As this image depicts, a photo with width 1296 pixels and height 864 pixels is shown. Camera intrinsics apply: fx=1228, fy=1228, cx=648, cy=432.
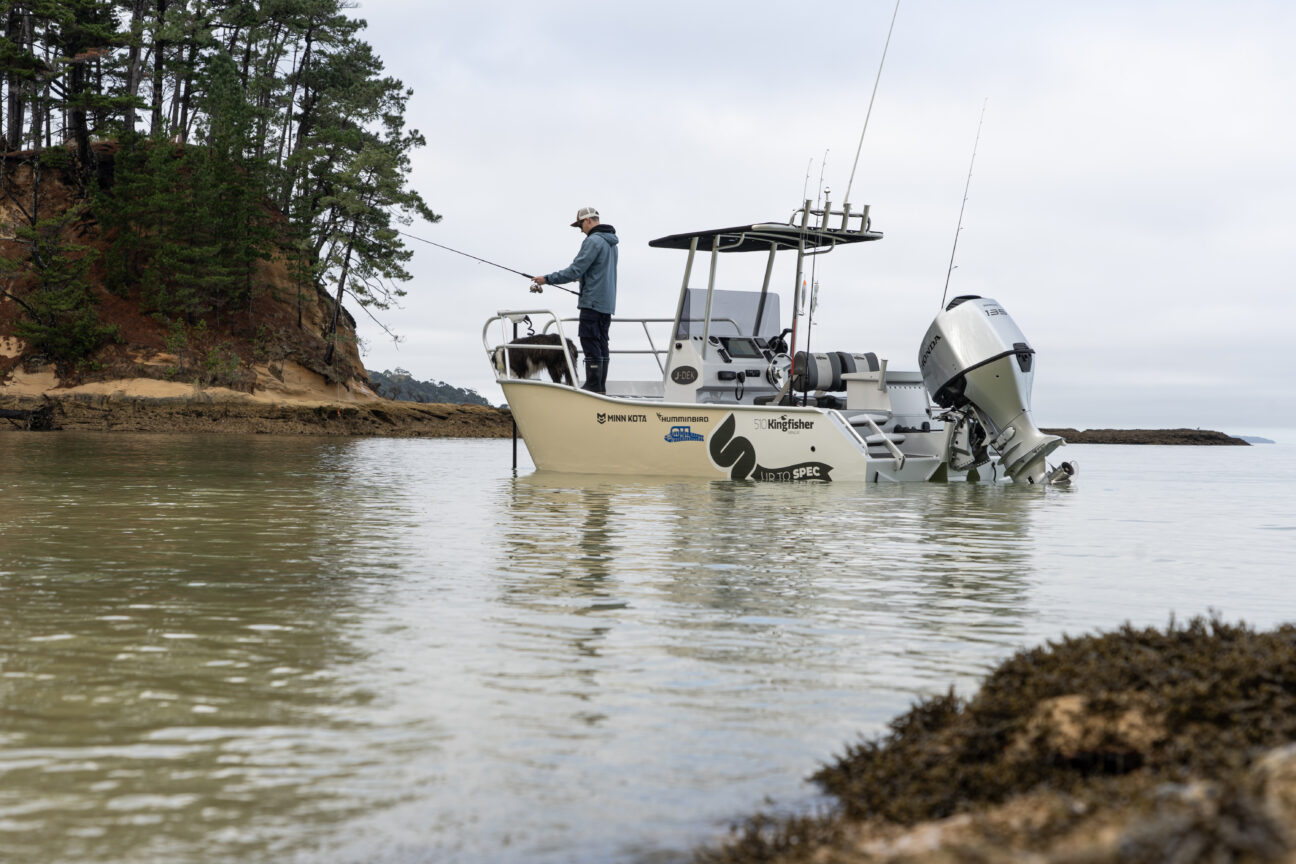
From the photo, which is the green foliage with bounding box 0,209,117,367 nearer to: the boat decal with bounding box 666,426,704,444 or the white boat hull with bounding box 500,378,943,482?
the white boat hull with bounding box 500,378,943,482

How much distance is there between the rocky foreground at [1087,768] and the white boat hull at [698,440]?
9.90 metres

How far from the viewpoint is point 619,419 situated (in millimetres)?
14047

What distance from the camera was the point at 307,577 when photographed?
19.7ft

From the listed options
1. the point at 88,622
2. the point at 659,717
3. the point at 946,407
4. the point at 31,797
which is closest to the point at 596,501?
the point at 946,407

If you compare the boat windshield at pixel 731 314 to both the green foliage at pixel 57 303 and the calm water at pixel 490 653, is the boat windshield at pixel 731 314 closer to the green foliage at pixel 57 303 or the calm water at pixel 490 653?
the calm water at pixel 490 653

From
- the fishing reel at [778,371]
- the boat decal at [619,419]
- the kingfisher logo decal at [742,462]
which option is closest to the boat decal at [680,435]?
the kingfisher logo decal at [742,462]

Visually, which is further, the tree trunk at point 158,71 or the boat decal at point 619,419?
the tree trunk at point 158,71

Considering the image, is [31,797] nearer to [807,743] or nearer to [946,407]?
[807,743]

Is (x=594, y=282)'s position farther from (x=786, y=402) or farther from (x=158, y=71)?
Result: (x=158, y=71)

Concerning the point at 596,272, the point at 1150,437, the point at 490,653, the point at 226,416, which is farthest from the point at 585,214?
the point at 1150,437

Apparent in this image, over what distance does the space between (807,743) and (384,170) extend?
4159 centimetres

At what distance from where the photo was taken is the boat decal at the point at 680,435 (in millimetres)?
13789

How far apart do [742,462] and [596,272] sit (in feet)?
8.74

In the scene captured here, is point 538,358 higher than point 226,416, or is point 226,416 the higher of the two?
point 538,358
